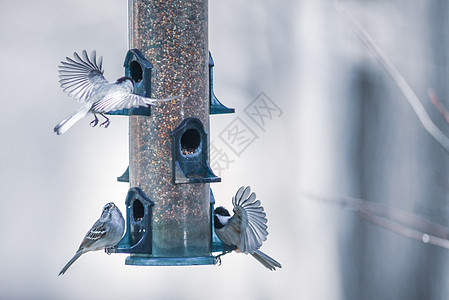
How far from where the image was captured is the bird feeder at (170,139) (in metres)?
5.96

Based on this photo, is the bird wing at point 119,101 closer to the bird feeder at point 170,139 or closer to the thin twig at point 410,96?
the bird feeder at point 170,139

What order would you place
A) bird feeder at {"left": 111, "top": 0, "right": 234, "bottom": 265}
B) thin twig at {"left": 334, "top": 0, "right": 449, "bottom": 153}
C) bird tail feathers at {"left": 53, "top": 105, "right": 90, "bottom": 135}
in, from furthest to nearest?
bird feeder at {"left": 111, "top": 0, "right": 234, "bottom": 265}
bird tail feathers at {"left": 53, "top": 105, "right": 90, "bottom": 135}
thin twig at {"left": 334, "top": 0, "right": 449, "bottom": 153}

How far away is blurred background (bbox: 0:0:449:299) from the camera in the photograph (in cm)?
1089

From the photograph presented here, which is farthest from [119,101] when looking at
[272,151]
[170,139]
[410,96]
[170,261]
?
[272,151]

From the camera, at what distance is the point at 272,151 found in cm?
1178

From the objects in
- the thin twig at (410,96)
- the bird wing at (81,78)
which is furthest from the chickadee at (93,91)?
the thin twig at (410,96)

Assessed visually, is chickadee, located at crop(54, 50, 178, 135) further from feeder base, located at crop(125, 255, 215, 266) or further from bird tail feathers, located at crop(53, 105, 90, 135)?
feeder base, located at crop(125, 255, 215, 266)

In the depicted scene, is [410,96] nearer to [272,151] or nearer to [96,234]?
[96,234]

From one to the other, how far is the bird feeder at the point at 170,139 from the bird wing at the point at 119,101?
0.31 m

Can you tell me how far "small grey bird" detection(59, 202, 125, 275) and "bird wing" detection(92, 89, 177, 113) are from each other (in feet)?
2.52

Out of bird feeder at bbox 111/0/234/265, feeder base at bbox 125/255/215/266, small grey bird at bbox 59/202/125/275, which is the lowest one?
feeder base at bbox 125/255/215/266

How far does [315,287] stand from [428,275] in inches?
57.7

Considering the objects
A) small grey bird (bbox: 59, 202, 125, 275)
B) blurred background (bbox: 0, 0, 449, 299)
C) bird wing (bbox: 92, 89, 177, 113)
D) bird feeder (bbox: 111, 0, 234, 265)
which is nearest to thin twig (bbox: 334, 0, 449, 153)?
bird wing (bbox: 92, 89, 177, 113)

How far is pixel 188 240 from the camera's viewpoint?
5949 millimetres
